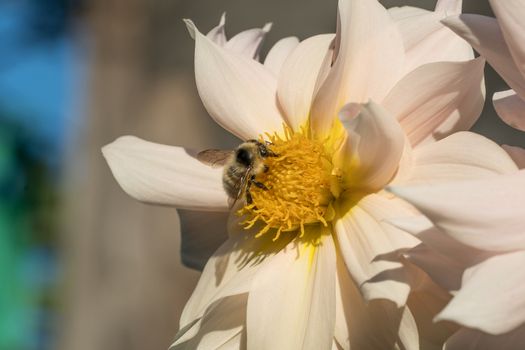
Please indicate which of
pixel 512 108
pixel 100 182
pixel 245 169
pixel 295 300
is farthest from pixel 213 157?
pixel 100 182

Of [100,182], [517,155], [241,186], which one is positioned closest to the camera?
[517,155]

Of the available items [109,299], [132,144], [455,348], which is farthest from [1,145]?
[455,348]

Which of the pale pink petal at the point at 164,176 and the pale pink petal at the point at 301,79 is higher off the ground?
the pale pink petal at the point at 301,79

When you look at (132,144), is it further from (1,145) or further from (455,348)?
(1,145)

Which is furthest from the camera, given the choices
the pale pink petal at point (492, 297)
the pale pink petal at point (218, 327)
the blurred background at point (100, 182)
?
the blurred background at point (100, 182)

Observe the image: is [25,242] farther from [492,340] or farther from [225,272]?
[492,340]

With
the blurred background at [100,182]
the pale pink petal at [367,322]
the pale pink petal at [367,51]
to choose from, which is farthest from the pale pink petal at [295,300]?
the blurred background at [100,182]

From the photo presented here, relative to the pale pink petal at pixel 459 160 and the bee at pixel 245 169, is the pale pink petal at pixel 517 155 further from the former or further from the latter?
the bee at pixel 245 169

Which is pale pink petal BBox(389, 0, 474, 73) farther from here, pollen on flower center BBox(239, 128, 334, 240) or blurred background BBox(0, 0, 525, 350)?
blurred background BBox(0, 0, 525, 350)
